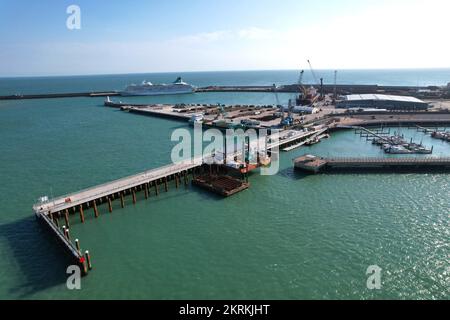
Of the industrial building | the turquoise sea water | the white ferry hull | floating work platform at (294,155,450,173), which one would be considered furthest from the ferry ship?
floating work platform at (294,155,450,173)

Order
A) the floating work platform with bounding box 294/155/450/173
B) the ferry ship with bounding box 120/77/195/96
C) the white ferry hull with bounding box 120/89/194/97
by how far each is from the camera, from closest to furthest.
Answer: the floating work platform with bounding box 294/155/450/173 → the white ferry hull with bounding box 120/89/194/97 → the ferry ship with bounding box 120/77/195/96

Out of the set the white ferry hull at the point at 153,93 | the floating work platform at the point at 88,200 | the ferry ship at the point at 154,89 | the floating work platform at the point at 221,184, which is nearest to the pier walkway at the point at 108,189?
the floating work platform at the point at 88,200

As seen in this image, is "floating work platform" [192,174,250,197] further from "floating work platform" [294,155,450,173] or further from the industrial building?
the industrial building

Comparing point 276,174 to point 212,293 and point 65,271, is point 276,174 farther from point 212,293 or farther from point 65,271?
point 65,271

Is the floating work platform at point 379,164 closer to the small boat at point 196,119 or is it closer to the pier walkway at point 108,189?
the pier walkway at point 108,189

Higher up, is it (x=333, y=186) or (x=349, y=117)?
(x=349, y=117)

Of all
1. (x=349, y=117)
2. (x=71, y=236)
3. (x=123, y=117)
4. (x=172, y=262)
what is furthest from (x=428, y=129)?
(x=123, y=117)
